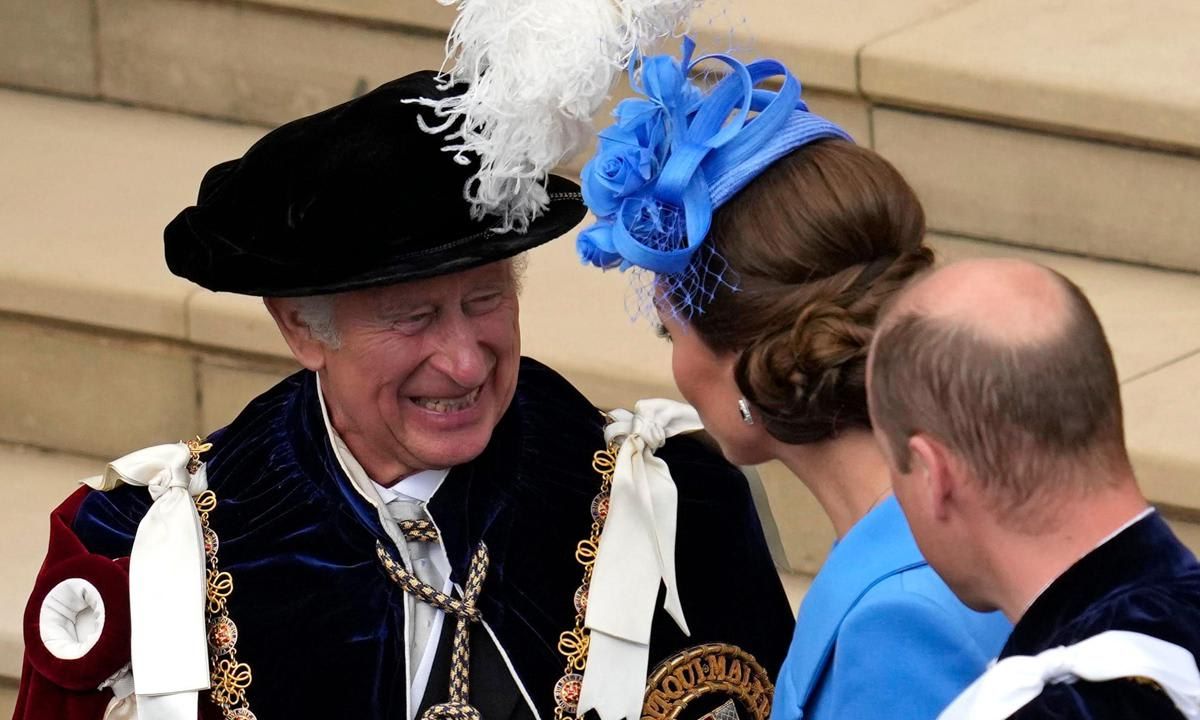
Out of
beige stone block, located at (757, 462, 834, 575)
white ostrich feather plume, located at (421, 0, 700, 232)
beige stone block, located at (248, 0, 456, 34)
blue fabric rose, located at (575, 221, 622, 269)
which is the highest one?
white ostrich feather plume, located at (421, 0, 700, 232)

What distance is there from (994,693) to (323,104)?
117 inches

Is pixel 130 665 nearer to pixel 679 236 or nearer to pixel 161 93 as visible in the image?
pixel 679 236

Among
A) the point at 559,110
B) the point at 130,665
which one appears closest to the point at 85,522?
the point at 130,665

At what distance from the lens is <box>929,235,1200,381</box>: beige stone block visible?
3.36 metres

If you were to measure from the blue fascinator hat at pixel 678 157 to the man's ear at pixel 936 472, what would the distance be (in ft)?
1.44

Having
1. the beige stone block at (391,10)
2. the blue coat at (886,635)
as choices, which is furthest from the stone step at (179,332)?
the blue coat at (886,635)

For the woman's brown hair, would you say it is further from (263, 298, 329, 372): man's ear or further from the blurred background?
the blurred background

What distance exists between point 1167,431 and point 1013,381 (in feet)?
5.96

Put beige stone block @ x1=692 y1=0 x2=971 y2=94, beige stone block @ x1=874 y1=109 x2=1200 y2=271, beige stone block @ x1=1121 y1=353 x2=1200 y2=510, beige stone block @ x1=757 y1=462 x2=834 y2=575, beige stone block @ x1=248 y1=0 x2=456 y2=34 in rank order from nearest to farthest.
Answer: beige stone block @ x1=1121 y1=353 x2=1200 y2=510 < beige stone block @ x1=757 y1=462 x2=834 y2=575 < beige stone block @ x1=874 y1=109 x2=1200 y2=271 < beige stone block @ x1=692 y1=0 x2=971 y2=94 < beige stone block @ x1=248 y1=0 x2=456 y2=34

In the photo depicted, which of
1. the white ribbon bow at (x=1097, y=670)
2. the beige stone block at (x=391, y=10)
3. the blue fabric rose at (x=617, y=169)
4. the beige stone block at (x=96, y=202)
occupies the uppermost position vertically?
the blue fabric rose at (x=617, y=169)

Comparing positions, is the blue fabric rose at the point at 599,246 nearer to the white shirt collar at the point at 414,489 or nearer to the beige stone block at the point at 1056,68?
the white shirt collar at the point at 414,489

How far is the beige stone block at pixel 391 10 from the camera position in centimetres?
398

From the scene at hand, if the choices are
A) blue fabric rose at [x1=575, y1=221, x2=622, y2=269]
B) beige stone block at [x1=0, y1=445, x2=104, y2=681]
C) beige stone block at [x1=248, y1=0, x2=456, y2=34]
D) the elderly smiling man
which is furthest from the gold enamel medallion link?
beige stone block at [x1=248, y1=0, x2=456, y2=34]

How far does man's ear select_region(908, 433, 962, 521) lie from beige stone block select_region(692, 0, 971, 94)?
2.00 m
